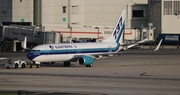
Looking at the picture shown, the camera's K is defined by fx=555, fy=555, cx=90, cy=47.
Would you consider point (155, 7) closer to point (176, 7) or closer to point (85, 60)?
point (176, 7)

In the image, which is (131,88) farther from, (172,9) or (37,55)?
(172,9)

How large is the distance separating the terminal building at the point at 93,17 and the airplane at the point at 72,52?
43.6 m

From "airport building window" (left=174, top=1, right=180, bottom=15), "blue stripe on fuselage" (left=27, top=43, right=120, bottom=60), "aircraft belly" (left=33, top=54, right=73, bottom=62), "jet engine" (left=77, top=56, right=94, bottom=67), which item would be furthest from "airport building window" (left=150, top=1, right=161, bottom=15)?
"aircraft belly" (left=33, top=54, right=73, bottom=62)

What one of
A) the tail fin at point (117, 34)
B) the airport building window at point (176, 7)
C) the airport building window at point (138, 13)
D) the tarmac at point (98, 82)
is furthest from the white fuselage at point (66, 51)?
the airport building window at point (138, 13)

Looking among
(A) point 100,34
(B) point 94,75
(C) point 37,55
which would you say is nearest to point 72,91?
(B) point 94,75

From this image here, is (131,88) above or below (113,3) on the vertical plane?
below

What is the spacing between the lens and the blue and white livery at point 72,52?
66562 mm

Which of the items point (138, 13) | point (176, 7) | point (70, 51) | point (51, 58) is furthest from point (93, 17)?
point (51, 58)

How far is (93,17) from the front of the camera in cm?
13738

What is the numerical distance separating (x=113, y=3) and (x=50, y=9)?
1761 centimetres

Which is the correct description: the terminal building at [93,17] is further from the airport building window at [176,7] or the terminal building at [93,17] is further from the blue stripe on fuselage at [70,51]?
the blue stripe on fuselage at [70,51]

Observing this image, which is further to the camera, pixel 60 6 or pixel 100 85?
pixel 60 6

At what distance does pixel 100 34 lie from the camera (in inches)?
4884

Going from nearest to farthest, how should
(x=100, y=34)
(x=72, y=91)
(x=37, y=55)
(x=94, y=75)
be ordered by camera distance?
(x=72, y=91)
(x=94, y=75)
(x=37, y=55)
(x=100, y=34)
